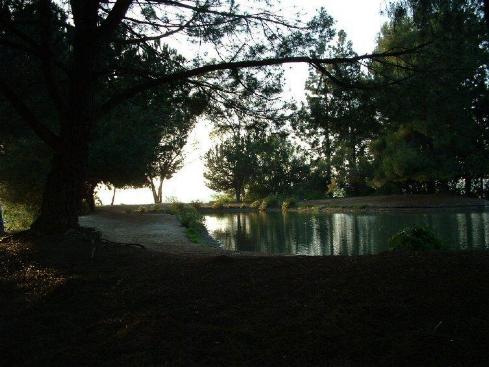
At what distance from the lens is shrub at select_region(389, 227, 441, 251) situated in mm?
7889

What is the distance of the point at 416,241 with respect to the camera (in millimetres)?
7973

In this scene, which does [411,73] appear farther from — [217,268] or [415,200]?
[415,200]

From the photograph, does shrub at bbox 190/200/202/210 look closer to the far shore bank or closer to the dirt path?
the far shore bank

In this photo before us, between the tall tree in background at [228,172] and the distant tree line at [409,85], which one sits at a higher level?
the tall tree in background at [228,172]

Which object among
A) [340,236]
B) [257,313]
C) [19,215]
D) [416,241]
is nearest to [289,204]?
[340,236]

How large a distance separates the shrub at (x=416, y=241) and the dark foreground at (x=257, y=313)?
282cm

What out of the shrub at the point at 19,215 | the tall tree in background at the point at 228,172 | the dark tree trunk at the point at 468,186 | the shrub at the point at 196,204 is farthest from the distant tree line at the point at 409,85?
the tall tree in background at the point at 228,172

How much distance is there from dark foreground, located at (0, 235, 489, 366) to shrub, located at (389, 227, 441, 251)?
2816 millimetres

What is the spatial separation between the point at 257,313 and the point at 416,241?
502 centimetres

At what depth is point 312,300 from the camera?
155 inches

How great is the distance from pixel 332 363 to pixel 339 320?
0.56 m

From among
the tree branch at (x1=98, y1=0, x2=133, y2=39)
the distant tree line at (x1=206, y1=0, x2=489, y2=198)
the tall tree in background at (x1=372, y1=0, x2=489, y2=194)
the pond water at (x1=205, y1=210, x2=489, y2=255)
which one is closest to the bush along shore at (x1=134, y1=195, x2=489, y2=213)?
the pond water at (x1=205, y1=210, x2=489, y2=255)

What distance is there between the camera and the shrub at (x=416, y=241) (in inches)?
311

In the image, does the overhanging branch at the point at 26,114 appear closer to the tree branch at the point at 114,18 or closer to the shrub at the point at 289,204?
the tree branch at the point at 114,18
